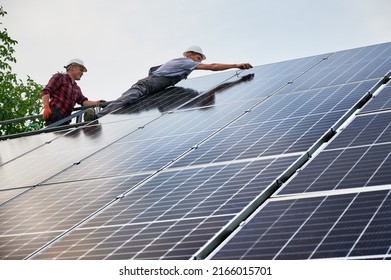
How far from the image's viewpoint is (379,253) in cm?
751

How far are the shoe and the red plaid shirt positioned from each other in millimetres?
1688

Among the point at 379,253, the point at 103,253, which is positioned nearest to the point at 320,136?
the point at 103,253

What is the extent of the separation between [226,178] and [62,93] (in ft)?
32.8

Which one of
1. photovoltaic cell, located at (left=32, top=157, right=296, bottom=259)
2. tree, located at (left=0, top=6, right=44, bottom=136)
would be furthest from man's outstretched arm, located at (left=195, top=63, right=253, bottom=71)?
tree, located at (left=0, top=6, right=44, bottom=136)

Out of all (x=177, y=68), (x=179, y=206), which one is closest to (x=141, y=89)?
(x=177, y=68)

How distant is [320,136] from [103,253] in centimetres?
345

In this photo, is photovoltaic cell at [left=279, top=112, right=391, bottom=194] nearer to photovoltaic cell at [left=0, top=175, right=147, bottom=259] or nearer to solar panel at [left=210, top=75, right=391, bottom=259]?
solar panel at [left=210, top=75, right=391, bottom=259]

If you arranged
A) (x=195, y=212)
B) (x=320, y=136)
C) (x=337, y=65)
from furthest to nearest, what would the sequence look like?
(x=337, y=65)
(x=320, y=136)
(x=195, y=212)

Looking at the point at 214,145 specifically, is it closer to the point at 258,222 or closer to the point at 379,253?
the point at 258,222

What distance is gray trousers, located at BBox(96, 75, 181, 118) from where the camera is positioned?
62.9ft

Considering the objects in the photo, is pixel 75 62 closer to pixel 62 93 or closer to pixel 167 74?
pixel 62 93

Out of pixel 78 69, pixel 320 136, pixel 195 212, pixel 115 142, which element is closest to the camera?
pixel 195 212

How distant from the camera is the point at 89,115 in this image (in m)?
18.7

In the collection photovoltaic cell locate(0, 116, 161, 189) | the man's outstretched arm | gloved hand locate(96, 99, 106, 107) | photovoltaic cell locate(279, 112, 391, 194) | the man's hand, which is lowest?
photovoltaic cell locate(279, 112, 391, 194)
